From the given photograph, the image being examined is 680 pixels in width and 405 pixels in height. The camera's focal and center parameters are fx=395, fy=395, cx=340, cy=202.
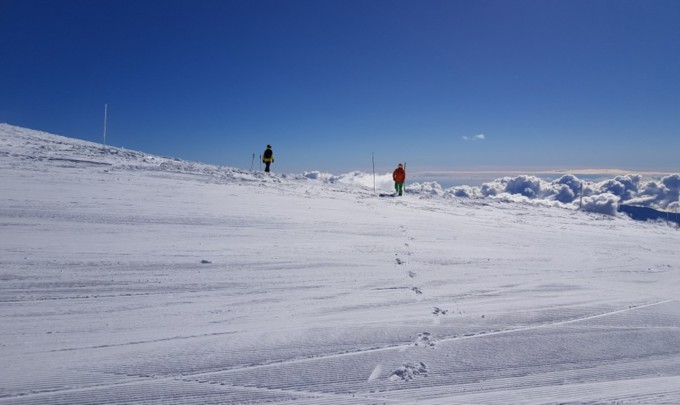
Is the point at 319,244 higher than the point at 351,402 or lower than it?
higher

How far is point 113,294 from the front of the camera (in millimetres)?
5410

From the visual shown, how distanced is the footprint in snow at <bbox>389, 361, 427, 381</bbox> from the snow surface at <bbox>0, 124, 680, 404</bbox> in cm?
2

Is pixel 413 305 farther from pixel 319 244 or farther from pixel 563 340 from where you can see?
pixel 319 244

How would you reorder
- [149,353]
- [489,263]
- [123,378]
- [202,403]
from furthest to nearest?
[489,263], [149,353], [123,378], [202,403]

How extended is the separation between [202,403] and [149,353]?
3.44 ft

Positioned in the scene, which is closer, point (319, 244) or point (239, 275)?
point (239, 275)

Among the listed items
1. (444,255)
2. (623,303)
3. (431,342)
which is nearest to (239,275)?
(431,342)

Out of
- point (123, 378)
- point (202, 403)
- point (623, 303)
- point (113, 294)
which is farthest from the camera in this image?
point (623, 303)

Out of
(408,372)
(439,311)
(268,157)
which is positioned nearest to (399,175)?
(268,157)

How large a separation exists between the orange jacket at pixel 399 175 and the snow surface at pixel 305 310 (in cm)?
1058

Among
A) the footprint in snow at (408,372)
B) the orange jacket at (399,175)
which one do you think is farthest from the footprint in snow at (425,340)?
the orange jacket at (399,175)

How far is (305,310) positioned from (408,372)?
187 cm

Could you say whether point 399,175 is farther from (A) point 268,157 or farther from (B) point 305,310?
(B) point 305,310

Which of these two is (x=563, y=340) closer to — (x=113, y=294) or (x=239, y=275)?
(x=239, y=275)
